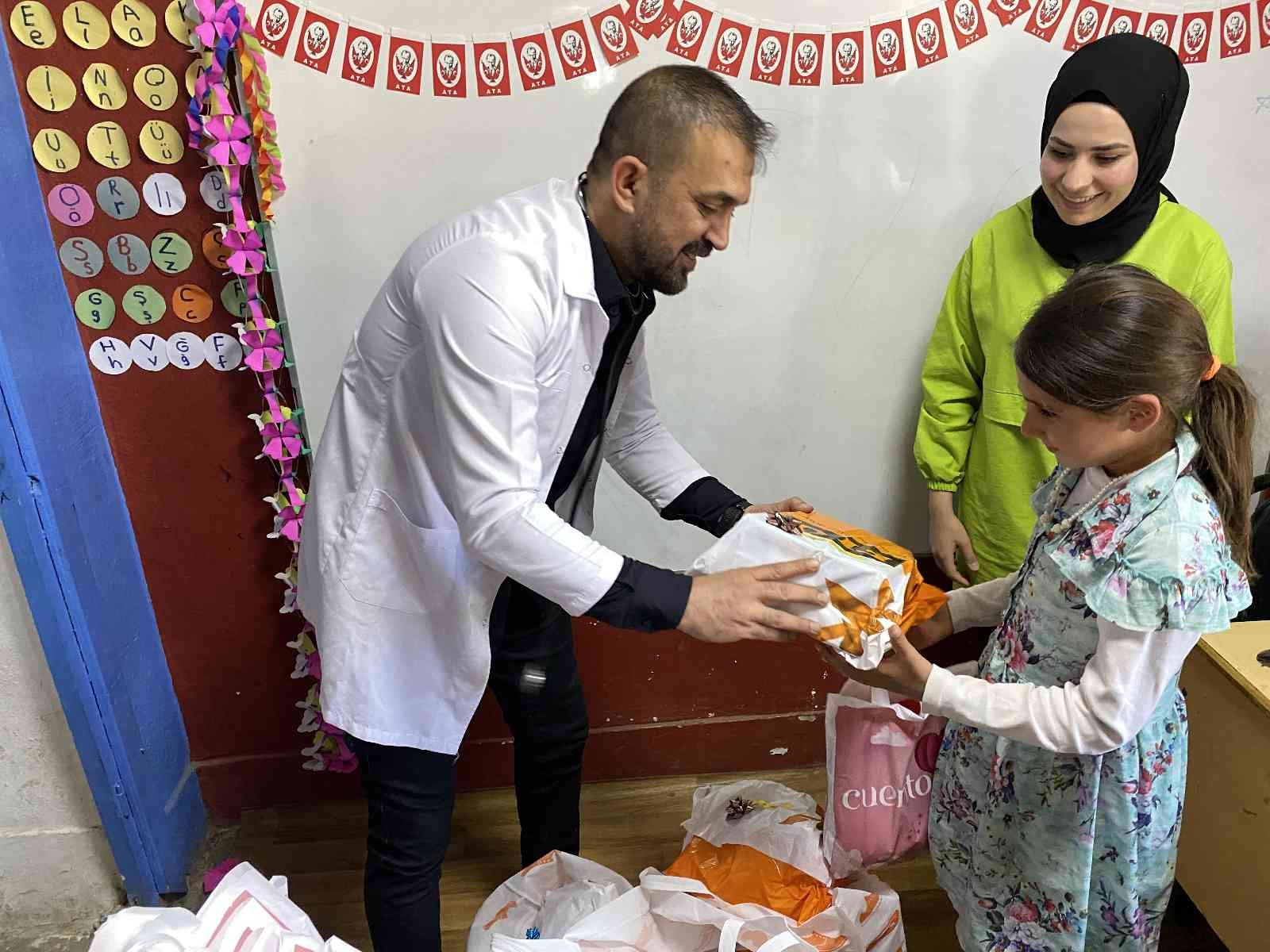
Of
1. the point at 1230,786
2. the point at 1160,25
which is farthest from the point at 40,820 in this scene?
the point at 1160,25

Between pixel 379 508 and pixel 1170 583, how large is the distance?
952 mm

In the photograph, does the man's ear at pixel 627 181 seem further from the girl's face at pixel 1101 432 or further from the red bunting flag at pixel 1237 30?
the red bunting flag at pixel 1237 30

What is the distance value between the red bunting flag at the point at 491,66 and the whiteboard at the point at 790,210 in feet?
0.06

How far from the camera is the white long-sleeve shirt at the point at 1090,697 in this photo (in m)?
1.03

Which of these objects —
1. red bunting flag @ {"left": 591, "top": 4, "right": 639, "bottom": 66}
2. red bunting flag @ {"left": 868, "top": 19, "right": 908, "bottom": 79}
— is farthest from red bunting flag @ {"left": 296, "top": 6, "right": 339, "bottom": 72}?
red bunting flag @ {"left": 868, "top": 19, "right": 908, "bottom": 79}

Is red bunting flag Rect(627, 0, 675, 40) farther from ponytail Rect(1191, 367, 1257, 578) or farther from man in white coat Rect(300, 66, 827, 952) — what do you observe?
ponytail Rect(1191, 367, 1257, 578)

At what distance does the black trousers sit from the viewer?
140 cm

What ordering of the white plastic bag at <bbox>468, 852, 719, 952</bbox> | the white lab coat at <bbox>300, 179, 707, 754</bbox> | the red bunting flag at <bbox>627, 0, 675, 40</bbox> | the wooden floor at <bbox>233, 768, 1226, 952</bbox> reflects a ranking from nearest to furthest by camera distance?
1. the white lab coat at <bbox>300, 179, 707, 754</bbox>
2. the white plastic bag at <bbox>468, 852, 719, 952</bbox>
3. the red bunting flag at <bbox>627, 0, 675, 40</bbox>
4. the wooden floor at <bbox>233, 768, 1226, 952</bbox>

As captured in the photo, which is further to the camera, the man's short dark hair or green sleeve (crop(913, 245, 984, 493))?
green sleeve (crop(913, 245, 984, 493))

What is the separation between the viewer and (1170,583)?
998 millimetres

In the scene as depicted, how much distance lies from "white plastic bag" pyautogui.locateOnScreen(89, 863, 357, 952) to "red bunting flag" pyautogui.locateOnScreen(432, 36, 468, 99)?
1.18 m

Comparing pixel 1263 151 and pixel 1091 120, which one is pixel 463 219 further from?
pixel 1263 151

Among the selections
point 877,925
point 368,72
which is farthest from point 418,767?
point 368,72

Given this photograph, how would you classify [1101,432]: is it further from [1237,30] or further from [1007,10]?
[1237,30]
